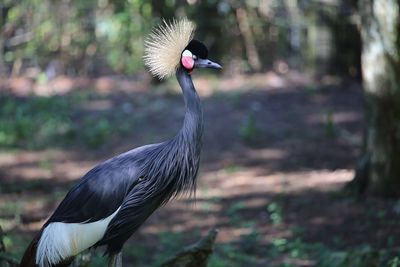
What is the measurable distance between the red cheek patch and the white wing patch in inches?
34.1

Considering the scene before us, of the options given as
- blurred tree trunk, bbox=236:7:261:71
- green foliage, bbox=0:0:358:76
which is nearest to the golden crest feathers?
green foliage, bbox=0:0:358:76

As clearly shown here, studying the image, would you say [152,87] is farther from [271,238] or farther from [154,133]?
[271,238]

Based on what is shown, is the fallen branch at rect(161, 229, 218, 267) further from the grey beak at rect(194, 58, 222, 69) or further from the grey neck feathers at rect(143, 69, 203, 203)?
the grey beak at rect(194, 58, 222, 69)

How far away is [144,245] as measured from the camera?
5.66 m

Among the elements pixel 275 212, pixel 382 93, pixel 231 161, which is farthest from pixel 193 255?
pixel 231 161

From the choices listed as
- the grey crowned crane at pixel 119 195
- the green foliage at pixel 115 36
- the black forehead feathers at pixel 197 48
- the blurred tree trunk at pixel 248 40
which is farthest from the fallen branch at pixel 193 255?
the blurred tree trunk at pixel 248 40

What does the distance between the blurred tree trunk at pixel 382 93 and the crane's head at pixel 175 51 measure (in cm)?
225

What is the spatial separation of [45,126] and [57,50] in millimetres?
2240

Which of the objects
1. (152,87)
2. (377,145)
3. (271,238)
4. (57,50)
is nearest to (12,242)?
(271,238)

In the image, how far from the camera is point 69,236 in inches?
148

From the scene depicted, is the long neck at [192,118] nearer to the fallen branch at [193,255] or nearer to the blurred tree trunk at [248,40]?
the fallen branch at [193,255]

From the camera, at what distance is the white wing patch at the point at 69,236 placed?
3.73 m

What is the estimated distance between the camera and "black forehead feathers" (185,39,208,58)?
13.0 ft

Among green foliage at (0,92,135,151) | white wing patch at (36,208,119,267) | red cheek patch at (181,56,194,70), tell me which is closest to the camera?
white wing patch at (36,208,119,267)
